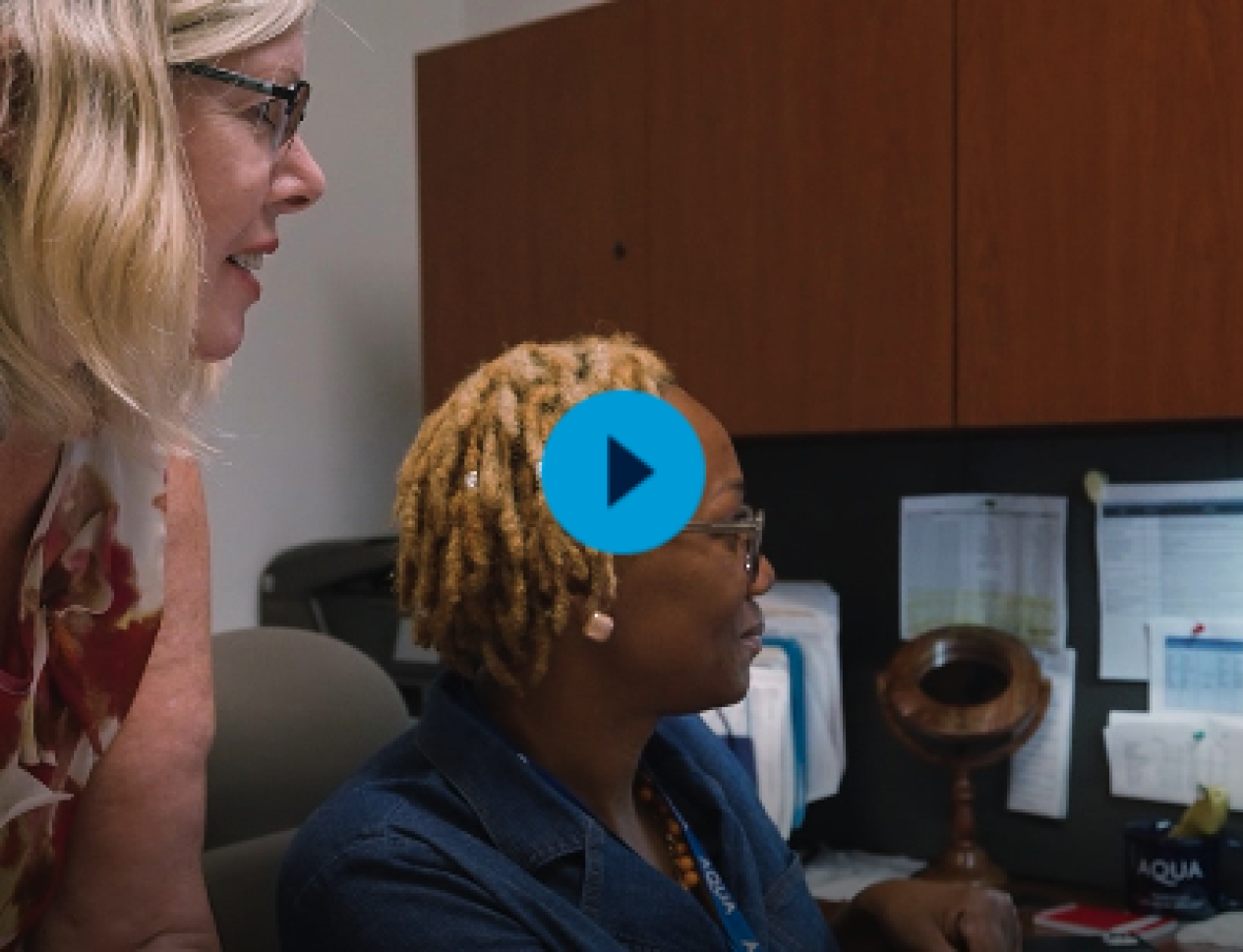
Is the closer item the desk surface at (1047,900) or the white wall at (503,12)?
the desk surface at (1047,900)

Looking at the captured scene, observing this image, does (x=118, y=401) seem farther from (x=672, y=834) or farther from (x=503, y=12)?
(x=503, y=12)

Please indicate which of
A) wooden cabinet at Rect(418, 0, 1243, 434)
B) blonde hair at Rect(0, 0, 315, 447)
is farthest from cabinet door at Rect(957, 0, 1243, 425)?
blonde hair at Rect(0, 0, 315, 447)

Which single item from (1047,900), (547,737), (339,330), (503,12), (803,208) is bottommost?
(1047,900)

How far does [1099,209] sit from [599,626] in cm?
86

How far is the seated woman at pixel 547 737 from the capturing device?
95cm

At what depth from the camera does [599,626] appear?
1.03 meters

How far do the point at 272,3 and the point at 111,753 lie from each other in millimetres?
555

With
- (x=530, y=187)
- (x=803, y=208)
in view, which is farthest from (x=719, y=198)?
(x=530, y=187)

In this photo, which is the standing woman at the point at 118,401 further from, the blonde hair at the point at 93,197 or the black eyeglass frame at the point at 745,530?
the black eyeglass frame at the point at 745,530

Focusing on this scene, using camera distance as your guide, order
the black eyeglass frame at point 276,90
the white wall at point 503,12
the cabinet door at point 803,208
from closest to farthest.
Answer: the black eyeglass frame at point 276,90, the cabinet door at point 803,208, the white wall at point 503,12

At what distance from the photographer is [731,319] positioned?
1.82 metres

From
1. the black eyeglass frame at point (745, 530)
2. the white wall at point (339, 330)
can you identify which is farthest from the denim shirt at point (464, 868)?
the white wall at point (339, 330)

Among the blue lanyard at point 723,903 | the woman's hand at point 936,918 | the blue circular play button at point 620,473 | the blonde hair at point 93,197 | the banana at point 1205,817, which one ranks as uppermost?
the blonde hair at point 93,197

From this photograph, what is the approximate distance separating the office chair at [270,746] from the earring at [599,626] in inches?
14.2
